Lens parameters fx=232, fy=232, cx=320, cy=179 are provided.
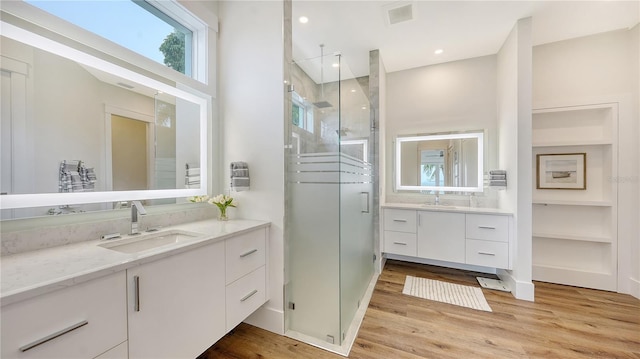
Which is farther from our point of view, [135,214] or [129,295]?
[135,214]

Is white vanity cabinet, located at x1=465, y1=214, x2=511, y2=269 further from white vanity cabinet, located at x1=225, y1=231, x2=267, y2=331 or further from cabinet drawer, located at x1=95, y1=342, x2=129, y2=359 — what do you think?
cabinet drawer, located at x1=95, y1=342, x2=129, y2=359

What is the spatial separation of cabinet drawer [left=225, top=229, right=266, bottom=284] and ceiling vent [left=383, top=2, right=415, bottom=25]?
2.32 metres

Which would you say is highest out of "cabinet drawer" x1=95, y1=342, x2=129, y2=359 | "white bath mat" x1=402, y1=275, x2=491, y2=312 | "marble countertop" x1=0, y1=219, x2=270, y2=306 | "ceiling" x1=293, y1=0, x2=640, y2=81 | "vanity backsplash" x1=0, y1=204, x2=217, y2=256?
"ceiling" x1=293, y1=0, x2=640, y2=81

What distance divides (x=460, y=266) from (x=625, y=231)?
62.4 inches

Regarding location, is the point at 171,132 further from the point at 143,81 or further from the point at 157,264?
the point at 157,264

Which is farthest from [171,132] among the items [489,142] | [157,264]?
[489,142]

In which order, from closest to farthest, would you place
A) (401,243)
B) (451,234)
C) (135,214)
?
1. (135,214)
2. (451,234)
3. (401,243)

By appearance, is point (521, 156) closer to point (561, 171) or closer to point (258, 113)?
point (561, 171)

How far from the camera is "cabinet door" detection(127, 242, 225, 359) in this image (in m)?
1.04

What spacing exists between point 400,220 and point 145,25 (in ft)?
10.3

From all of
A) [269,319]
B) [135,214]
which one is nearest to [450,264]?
[269,319]

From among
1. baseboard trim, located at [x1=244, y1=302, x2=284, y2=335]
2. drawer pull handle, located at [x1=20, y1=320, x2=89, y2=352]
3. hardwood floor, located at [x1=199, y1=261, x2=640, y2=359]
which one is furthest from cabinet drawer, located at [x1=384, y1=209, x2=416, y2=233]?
drawer pull handle, located at [x1=20, y1=320, x2=89, y2=352]

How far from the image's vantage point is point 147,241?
1500mm

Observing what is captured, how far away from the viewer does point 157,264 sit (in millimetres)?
1107
